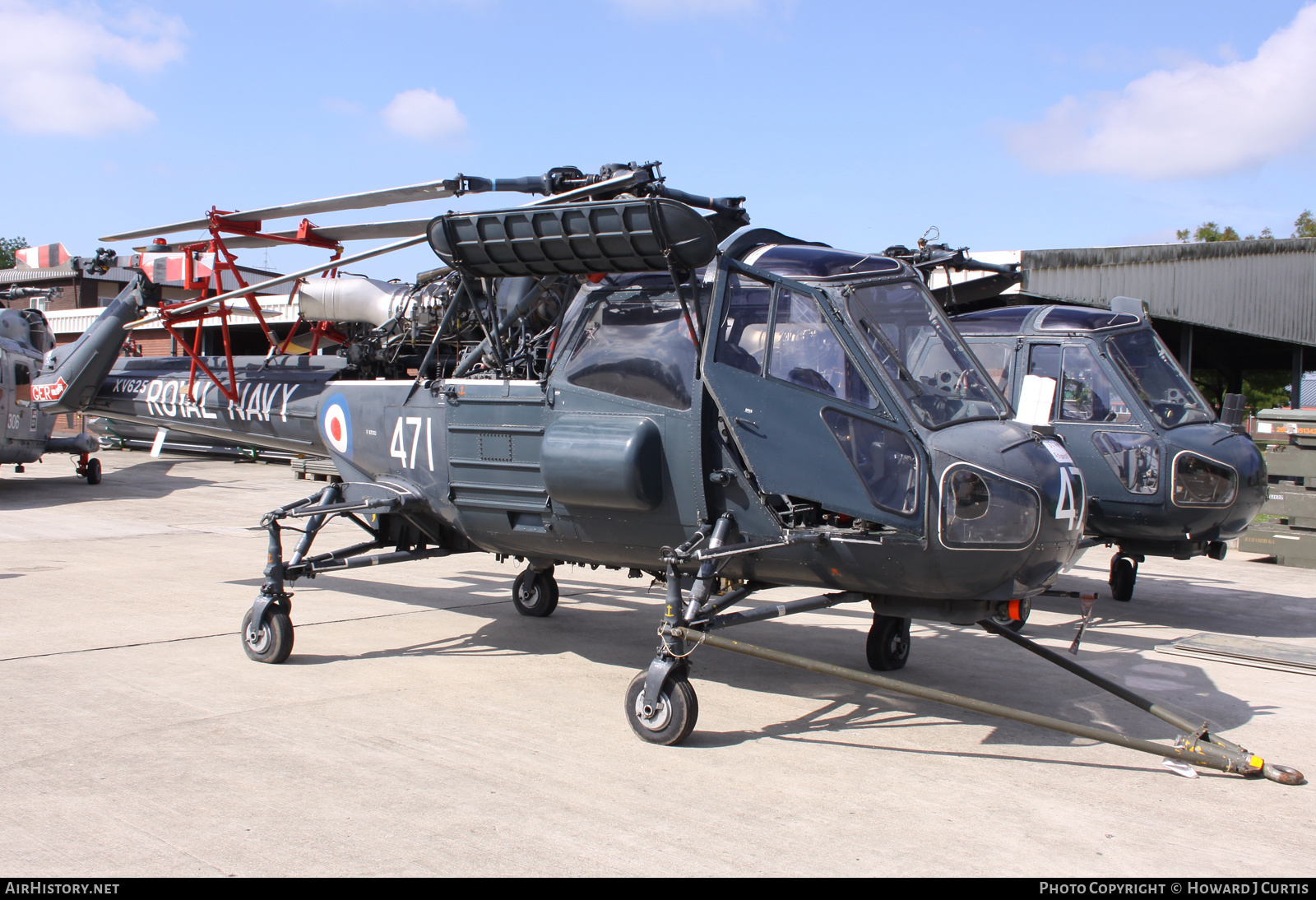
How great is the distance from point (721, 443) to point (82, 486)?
727 inches

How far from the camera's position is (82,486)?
19.9 m

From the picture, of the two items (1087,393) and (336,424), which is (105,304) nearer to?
(336,424)

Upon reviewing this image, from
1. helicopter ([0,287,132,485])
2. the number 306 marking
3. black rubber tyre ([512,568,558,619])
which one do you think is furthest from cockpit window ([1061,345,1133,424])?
helicopter ([0,287,132,485])

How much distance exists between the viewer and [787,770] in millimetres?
4988

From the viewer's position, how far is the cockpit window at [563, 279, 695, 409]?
234 inches

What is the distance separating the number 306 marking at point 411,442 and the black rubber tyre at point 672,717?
8.78 feet

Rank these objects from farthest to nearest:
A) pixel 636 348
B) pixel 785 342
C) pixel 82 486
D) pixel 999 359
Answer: pixel 82 486
pixel 999 359
pixel 636 348
pixel 785 342

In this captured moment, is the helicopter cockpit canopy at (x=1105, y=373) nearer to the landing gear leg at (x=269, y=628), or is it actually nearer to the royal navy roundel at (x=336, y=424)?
the royal navy roundel at (x=336, y=424)

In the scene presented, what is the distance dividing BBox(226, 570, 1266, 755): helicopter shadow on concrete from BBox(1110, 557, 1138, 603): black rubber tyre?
2.54 meters

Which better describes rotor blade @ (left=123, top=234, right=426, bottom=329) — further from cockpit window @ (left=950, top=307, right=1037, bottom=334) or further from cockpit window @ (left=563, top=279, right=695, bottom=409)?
cockpit window @ (left=950, top=307, right=1037, bottom=334)

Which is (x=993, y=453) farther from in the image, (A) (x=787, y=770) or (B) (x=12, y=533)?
(B) (x=12, y=533)

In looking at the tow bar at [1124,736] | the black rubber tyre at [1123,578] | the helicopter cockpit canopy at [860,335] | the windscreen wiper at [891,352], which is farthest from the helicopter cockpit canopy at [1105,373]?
the windscreen wiper at [891,352]

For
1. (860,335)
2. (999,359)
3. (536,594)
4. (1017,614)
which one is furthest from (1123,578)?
(860,335)
